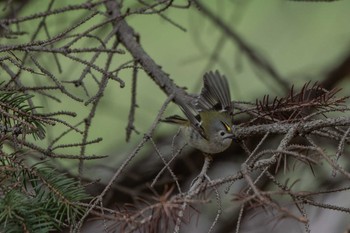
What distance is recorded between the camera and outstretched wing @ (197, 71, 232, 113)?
2.59m

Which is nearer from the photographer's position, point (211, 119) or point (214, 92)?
point (214, 92)

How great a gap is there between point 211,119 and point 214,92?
0.30 metres

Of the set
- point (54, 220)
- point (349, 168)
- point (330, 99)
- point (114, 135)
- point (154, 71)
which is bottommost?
point (349, 168)

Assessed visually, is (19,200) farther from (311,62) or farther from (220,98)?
(311,62)

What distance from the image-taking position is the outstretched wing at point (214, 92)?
2.59m

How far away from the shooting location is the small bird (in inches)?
102

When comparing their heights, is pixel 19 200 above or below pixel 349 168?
above

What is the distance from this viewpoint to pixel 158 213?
1349 mm

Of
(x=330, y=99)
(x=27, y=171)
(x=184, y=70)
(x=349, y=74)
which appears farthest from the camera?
(x=184, y=70)

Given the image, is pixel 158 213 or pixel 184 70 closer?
pixel 158 213

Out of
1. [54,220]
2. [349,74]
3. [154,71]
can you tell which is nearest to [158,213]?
[54,220]

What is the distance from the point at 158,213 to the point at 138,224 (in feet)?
0.15

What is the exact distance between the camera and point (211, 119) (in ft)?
9.68

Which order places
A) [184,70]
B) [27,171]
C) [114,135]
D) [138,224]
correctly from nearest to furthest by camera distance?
[138,224]
[27,171]
[114,135]
[184,70]
